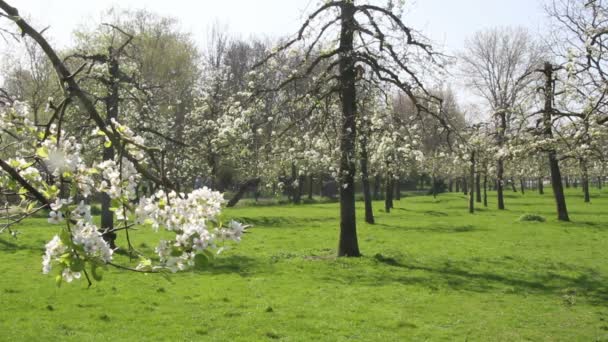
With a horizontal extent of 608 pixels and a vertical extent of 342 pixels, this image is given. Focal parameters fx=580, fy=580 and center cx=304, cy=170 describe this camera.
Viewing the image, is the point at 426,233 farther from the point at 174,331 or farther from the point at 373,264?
the point at 174,331

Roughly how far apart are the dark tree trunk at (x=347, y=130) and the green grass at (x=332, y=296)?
42.8 inches

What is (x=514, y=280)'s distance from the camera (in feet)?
58.5

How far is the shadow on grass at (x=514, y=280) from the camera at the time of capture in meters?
16.1

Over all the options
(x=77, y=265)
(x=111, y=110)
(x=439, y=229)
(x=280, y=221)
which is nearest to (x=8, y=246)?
(x=111, y=110)

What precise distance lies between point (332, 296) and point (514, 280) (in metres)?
6.38

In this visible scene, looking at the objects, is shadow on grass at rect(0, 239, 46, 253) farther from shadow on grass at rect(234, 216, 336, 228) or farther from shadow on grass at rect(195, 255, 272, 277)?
shadow on grass at rect(234, 216, 336, 228)

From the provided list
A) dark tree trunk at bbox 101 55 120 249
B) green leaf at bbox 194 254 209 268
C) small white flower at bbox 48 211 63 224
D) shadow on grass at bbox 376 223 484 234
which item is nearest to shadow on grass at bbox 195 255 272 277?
dark tree trunk at bbox 101 55 120 249

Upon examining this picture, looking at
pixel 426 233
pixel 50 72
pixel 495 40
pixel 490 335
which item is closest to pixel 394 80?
pixel 490 335

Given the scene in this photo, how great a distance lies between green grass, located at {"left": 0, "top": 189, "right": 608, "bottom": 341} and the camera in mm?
11711

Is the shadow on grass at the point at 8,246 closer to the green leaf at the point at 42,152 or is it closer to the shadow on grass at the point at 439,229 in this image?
the shadow on grass at the point at 439,229

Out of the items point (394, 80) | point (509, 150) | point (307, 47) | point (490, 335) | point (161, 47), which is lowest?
point (490, 335)

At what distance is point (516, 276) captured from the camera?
727 inches

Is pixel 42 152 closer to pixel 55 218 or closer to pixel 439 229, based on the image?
pixel 55 218

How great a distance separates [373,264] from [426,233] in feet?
36.2
